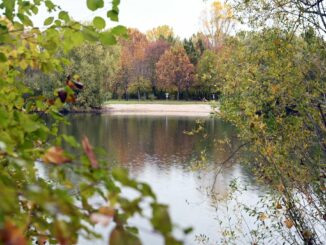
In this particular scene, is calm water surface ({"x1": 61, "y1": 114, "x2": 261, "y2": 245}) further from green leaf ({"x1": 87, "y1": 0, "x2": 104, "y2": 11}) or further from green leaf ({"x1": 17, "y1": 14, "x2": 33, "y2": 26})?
green leaf ({"x1": 87, "y1": 0, "x2": 104, "y2": 11})

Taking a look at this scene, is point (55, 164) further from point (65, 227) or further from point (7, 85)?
point (7, 85)

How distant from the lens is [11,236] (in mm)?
795

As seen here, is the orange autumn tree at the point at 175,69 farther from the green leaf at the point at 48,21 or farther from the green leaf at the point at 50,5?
the green leaf at the point at 48,21

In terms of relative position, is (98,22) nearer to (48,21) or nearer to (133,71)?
(48,21)

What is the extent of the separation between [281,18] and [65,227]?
5.83m

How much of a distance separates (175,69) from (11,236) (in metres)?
55.4

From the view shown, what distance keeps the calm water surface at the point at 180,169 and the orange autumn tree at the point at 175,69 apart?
2224 cm

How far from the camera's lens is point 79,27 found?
5.82 ft

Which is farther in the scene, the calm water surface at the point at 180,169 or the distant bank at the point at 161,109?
the distant bank at the point at 161,109

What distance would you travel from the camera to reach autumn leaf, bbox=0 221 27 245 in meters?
0.79

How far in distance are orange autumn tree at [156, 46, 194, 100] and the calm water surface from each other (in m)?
22.2

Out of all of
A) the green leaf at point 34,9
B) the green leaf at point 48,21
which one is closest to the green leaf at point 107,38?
the green leaf at point 48,21

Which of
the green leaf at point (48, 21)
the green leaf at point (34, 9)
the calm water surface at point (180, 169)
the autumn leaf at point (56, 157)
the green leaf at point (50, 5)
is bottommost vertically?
the calm water surface at point (180, 169)

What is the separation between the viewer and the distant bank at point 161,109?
156ft
